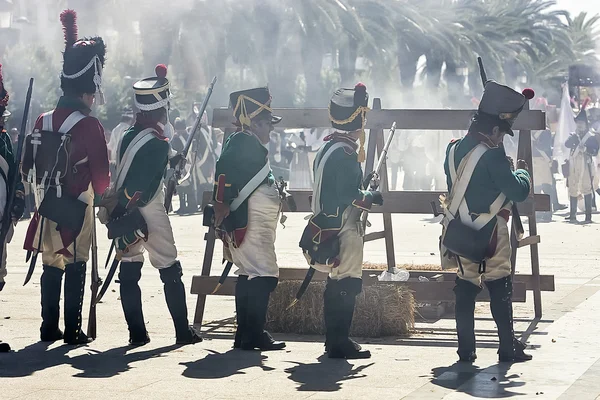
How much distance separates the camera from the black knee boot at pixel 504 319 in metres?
7.48

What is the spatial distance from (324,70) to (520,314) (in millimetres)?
44048

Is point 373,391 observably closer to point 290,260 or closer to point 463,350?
point 463,350

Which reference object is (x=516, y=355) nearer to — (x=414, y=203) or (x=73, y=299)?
(x=414, y=203)

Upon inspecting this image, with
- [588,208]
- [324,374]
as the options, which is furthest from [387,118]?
[588,208]

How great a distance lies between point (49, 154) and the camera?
26.3 feet

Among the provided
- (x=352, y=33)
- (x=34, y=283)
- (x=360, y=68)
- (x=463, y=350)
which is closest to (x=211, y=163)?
(x=34, y=283)

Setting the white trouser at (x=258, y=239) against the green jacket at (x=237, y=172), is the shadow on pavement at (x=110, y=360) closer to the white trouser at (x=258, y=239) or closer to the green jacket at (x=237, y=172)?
the white trouser at (x=258, y=239)

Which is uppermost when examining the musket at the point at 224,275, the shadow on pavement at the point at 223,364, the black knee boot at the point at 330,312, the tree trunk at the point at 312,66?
the tree trunk at the point at 312,66

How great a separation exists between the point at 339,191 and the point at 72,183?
1.72 meters

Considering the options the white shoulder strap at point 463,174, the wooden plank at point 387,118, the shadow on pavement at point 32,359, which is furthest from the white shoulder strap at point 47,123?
the white shoulder strap at point 463,174

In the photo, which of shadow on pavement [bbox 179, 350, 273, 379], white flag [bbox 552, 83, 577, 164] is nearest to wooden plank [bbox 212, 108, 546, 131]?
shadow on pavement [bbox 179, 350, 273, 379]

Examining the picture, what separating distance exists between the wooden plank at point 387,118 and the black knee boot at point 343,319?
184cm

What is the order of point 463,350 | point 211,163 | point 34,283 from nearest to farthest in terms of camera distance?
point 463,350 → point 34,283 → point 211,163

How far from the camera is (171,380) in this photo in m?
7.00
